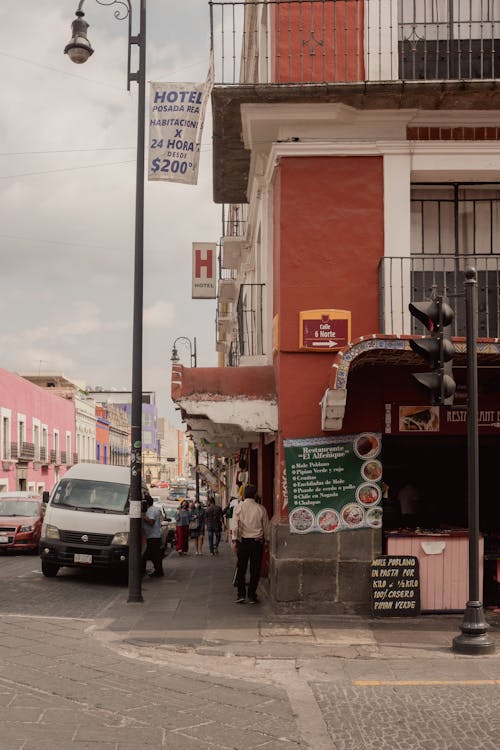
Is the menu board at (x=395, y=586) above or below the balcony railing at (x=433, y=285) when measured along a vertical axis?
below

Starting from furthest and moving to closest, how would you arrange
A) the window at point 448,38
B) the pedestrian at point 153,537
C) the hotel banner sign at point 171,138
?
the pedestrian at point 153,537 → the hotel banner sign at point 171,138 → the window at point 448,38

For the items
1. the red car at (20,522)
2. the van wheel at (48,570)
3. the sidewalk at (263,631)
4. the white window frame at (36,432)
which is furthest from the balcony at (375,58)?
the white window frame at (36,432)

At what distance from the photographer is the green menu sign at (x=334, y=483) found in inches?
460

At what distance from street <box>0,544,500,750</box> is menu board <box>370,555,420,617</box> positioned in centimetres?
18

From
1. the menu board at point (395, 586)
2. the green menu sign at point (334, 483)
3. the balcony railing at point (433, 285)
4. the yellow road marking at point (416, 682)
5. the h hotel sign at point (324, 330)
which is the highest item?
the balcony railing at point (433, 285)

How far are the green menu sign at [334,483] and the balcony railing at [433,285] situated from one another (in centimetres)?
166

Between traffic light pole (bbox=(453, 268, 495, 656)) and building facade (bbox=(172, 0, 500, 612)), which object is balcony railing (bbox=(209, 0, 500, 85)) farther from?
traffic light pole (bbox=(453, 268, 495, 656))

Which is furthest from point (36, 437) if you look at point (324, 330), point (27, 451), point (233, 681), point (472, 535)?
point (233, 681)

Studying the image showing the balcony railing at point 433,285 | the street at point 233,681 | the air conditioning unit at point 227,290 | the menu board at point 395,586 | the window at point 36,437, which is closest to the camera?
the street at point 233,681

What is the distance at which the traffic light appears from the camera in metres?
9.14

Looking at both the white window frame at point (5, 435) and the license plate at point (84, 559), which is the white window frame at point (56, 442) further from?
the license plate at point (84, 559)

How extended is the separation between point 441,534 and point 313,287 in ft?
12.1

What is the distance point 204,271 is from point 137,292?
1105 cm

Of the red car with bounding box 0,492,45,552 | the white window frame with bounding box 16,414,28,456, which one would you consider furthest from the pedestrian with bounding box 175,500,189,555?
the white window frame with bounding box 16,414,28,456
